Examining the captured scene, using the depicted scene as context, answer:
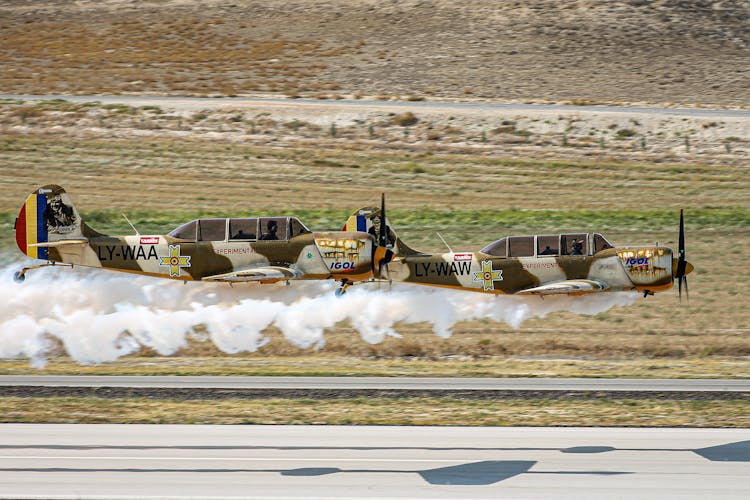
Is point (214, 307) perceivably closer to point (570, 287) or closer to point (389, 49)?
point (570, 287)

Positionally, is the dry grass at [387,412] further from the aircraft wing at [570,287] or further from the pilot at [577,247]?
the pilot at [577,247]

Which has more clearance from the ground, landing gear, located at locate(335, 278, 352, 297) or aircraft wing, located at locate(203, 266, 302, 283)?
aircraft wing, located at locate(203, 266, 302, 283)

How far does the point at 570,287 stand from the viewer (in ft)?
95.8

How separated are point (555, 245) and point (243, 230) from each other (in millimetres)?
8411

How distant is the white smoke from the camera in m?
30.9

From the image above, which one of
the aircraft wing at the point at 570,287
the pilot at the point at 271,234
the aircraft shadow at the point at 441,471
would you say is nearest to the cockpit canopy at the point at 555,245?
the aircraft wing at the point at 570,287

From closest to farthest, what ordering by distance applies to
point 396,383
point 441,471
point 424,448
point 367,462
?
point 441,471 → point 367,462 → point 424,448 → point 396,383

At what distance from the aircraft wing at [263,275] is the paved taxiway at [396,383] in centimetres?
274

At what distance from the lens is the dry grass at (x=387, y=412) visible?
24000 millimetres

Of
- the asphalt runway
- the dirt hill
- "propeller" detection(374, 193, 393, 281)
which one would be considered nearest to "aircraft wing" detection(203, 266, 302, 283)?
"propeller" detection(374, 193, 393, 281)

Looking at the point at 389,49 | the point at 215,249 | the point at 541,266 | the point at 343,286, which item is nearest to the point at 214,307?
the point at 215,249

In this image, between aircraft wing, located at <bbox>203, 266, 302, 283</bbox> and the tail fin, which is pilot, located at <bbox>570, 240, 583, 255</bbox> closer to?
aircraft wing, located at <bbox>203, 266, 302, 283</bbox>

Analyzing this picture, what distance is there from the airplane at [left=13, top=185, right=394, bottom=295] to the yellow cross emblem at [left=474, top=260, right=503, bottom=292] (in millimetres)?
2927

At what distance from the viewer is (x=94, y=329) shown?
31281 mm
